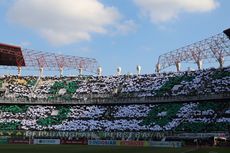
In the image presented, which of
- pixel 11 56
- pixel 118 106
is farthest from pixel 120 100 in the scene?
pixel 11 56

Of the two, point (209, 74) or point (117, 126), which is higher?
point (209, 74)

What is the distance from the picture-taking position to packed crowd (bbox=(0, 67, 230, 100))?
10150 centimetres

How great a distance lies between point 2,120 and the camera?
107 m

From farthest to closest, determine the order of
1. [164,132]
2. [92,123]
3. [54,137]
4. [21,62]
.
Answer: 1. [21,62]
2. [92,123]
3. [54,137]
4. [164,132]

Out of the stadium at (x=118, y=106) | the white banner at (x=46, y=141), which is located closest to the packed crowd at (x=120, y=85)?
the stadium at (x=118, y=106)

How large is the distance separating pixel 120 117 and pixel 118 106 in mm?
7261

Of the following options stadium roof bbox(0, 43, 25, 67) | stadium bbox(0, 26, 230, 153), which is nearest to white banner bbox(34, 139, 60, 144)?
stadium bbox(0, 26, 230, 153)

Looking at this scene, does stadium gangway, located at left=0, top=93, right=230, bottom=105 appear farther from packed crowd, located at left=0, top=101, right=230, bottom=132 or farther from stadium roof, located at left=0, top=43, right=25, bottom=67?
stadium roof, located at left=0, top=43, right=25, bottom=67

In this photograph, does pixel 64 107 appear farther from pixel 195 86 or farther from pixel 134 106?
pixel 195 86

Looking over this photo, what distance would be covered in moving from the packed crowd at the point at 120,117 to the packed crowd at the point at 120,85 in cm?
313

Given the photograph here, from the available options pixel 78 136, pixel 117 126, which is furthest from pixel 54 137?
pixel 117 126

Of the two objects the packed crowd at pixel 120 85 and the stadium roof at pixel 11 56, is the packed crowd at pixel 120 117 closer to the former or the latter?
the packed crowd at pixel 120 85

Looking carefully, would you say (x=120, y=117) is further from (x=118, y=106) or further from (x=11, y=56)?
(x=11, y=56)

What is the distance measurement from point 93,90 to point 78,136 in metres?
22.9
